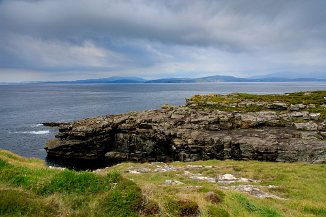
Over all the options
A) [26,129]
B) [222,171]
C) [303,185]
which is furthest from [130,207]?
[26,129]

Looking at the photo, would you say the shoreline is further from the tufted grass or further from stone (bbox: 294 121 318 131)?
the tufted grass

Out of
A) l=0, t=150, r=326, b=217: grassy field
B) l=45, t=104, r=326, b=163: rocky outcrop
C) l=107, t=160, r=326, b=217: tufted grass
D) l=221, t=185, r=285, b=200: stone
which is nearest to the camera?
l=0, t=150, r=326, b=217: grassy field

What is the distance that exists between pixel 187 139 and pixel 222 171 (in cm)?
2593

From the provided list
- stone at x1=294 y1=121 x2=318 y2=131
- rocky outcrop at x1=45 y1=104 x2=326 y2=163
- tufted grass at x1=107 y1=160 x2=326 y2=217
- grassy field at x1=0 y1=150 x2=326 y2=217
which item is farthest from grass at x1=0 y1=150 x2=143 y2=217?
stone at x1=294 y1=121 x2=318 y2=131

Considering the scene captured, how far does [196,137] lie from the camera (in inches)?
2350

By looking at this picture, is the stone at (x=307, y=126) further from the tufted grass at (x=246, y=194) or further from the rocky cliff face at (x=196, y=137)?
the tufted grass at (x=246, y=194)

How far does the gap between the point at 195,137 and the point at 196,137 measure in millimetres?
220

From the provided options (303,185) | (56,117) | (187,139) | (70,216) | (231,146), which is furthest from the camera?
(56,117)

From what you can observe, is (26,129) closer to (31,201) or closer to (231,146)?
(231,146)

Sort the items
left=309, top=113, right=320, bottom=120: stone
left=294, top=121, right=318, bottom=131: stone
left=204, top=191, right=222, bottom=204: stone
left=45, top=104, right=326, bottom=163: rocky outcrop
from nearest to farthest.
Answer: left=204, top=191, right=222, bottom=204: stone < left=45, top=104, right=326, bottom=163: rocky outcrop < left=294, top=121, right=318, bottom=131: stone < left=309, top=113, right=320, bottom=120: stone

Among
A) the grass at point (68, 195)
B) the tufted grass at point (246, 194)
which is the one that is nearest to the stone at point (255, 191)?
the tufted grass at point (246, 194)

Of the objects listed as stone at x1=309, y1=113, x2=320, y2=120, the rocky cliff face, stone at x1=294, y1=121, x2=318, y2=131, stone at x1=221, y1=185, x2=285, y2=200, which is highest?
stone at x1=221, y1=185, x2=285, y2=200

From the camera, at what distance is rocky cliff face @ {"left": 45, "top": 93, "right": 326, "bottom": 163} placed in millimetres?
51156

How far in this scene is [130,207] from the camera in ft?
38.2
